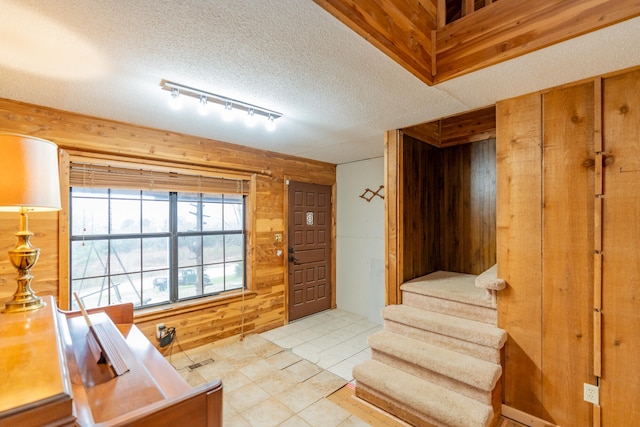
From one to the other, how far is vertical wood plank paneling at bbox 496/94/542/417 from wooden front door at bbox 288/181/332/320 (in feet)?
8.36

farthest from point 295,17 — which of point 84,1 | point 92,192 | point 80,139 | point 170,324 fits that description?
point 170,324

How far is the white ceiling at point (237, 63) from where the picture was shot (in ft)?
4.13

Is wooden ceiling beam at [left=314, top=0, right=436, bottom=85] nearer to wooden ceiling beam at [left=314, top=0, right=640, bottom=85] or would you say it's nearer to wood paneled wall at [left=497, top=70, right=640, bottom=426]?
wooden ceiling beam at [left=314, top=0, right=640, bottom=85]

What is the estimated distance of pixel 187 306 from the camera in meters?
3.08

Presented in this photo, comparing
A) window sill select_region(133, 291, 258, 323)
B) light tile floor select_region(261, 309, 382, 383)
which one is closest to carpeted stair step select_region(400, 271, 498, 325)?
light tile floor select_region(261, 309, 382, 383)

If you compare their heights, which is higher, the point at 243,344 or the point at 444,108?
the point at 444,108

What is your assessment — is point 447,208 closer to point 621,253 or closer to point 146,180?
point 621,253

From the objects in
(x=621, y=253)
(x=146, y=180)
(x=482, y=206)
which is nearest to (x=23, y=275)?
(x=146, y=180)

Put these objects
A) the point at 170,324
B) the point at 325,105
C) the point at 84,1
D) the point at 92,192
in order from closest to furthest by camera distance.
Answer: the point at 84,1
the point at 325,105
the point at 92,192
the point at 170,324

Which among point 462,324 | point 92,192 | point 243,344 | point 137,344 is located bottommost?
point 243,344

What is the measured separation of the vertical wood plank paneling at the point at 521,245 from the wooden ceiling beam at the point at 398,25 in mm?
805

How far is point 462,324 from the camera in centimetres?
233

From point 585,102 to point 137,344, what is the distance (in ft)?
9.91

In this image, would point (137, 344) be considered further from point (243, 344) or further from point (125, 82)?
point (243, 344)
